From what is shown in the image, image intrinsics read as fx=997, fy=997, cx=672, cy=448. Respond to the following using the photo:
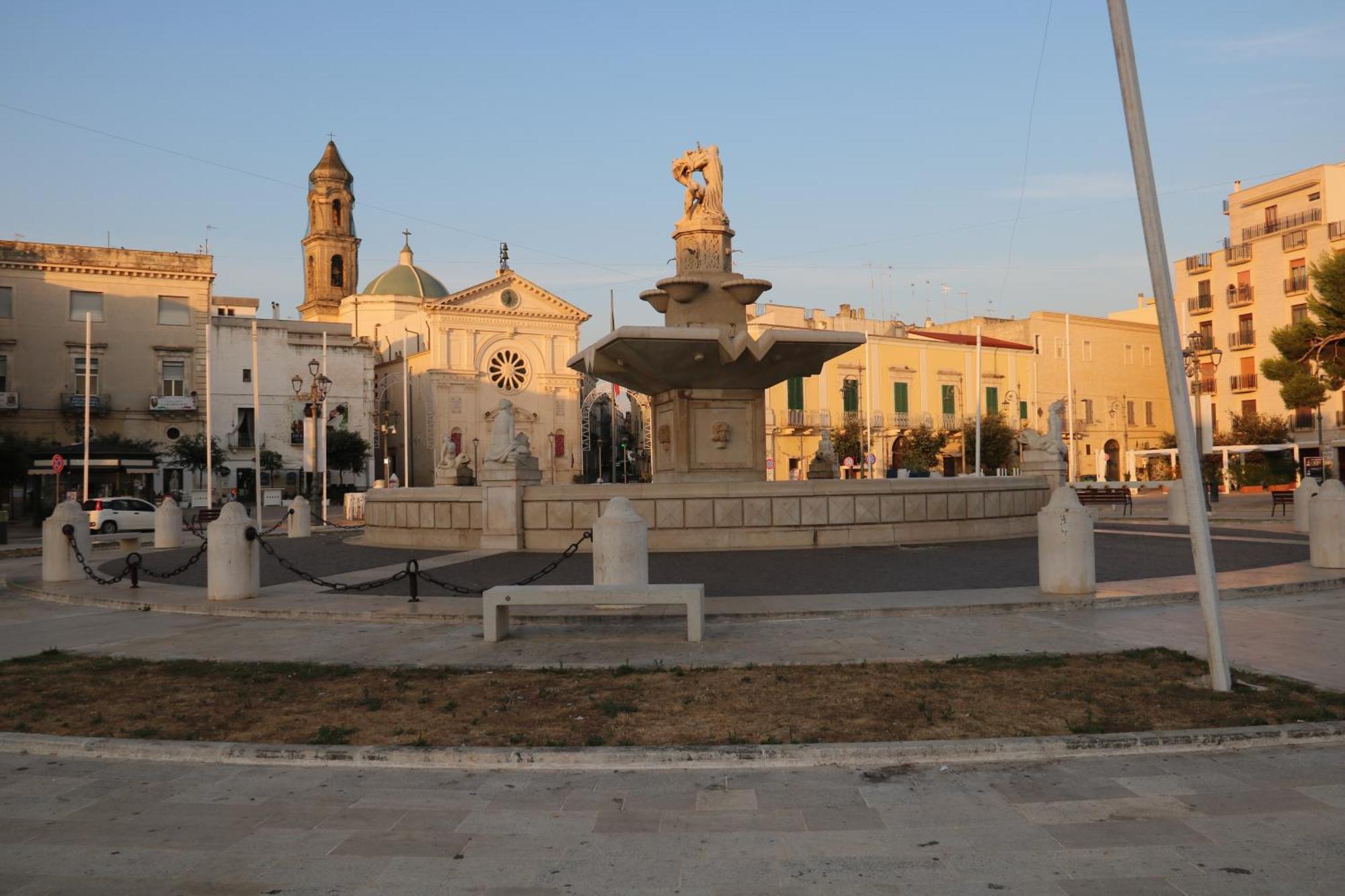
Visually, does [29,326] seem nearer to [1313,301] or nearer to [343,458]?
[343,458]

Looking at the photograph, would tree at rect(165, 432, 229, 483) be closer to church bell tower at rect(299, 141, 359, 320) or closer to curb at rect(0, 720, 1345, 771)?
church bell tower at rect(299, 141, 359, 320)

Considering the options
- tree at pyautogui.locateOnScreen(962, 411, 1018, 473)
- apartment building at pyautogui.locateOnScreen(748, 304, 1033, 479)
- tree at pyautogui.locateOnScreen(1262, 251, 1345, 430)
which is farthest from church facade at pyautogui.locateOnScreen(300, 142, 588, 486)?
tree at pyautogui.locateOnScreen(1262, 251, 1345, 430)

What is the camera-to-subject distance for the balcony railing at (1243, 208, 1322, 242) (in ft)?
166

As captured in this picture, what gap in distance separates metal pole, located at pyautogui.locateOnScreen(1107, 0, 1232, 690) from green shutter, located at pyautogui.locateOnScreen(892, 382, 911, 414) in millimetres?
53500

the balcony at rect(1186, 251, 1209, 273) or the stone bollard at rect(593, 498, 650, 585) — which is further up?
the balcony at rect(1186, 251, 1209, 273)

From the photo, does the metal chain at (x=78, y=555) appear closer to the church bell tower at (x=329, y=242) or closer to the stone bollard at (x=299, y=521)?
the stone bollard at (x=299, y=521)

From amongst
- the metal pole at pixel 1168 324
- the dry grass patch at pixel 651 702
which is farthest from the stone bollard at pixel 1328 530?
the metal pole at pixel 1168 324

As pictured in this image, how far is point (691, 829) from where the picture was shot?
15.2ft

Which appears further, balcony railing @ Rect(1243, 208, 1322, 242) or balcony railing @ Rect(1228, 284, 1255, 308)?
balcony railing @ Rect(1228, 284, 1255, 308)

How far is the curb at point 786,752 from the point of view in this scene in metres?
5.64

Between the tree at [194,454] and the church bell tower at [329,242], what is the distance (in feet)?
93.9

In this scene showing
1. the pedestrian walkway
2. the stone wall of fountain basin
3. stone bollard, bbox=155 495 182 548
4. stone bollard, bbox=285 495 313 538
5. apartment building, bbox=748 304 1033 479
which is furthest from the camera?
apartment building, bbox=748 304 1033 479

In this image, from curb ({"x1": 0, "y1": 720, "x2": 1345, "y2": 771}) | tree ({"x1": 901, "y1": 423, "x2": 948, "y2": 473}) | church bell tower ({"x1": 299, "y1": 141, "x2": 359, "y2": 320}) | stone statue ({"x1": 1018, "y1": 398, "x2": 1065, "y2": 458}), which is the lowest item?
curb ({"x1": 0, "y1": 720, "x2": 1345, "y2": 771})

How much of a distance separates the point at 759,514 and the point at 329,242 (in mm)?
68824
